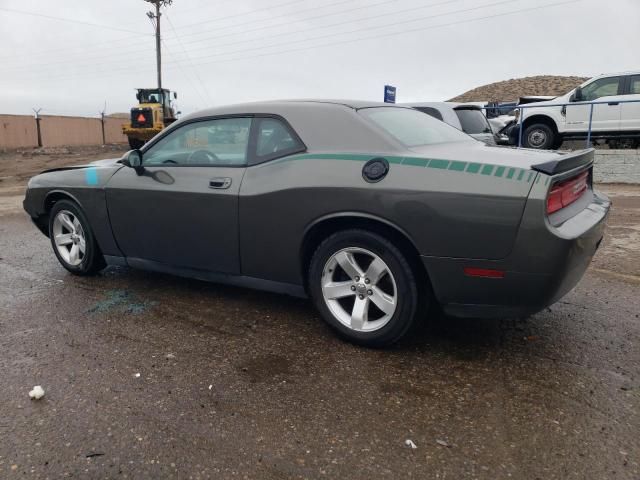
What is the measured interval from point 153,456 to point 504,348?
212 centimetres

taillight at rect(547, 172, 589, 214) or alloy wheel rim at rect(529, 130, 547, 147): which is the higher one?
alloy wheel rim at rect(529, 130, 547, 147)

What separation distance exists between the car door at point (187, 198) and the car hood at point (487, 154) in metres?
1.29

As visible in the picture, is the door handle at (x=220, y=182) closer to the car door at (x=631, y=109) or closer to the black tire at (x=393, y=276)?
the black tire at (x=393, y=276)

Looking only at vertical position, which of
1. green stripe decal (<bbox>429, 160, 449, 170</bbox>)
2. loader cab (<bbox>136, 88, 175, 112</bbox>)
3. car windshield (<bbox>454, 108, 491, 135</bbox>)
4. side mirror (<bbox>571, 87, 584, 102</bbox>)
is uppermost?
loader cab (<bbox>136, 88, 175, 112</bbox>)

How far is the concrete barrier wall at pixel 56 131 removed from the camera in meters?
28.4

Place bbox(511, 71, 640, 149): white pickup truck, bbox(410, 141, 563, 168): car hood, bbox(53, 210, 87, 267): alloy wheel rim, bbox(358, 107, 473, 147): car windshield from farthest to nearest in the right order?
bbox(511, 71, 640, 149): white pickup truck < bbox(53, 210, 87, 267): alloy wheel rim < bbox(358, 107, 473, 147): car windshield < bbox(410, 141, 563, 168): car hood

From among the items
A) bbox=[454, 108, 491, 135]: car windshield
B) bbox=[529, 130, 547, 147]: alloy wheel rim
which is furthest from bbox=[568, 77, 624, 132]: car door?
bbox=[454, 108, 491, 135]: car windshield

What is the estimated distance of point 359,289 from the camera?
322 centimetres

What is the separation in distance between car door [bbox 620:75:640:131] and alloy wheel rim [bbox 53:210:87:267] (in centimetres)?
1180

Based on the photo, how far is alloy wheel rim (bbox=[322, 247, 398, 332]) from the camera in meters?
3.14

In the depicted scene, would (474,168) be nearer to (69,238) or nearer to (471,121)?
(69,238)

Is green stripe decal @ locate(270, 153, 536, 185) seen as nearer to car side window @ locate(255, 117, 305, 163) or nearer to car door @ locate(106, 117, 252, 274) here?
car side window @ locate(255, 117, 305, 163)

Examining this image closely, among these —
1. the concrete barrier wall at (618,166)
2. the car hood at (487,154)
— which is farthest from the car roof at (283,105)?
the concrete barrier wall at (618,166)

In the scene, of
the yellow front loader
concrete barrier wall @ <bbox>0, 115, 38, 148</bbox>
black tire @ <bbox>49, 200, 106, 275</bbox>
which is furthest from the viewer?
concrete barrier wall @ <bbox>0, 115, 38, 148</bbox>
